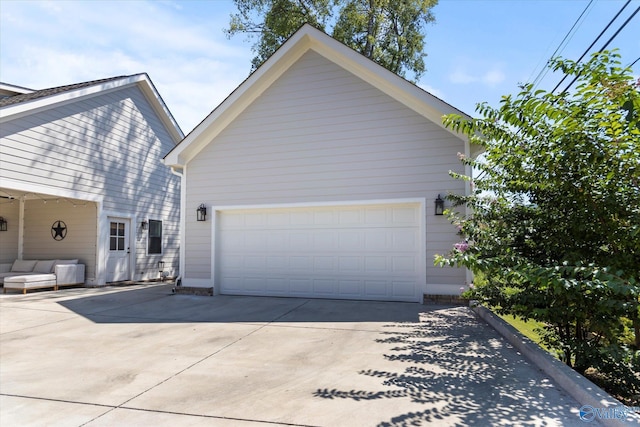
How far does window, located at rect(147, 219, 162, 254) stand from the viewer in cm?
1341

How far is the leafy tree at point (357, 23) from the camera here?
1588cm

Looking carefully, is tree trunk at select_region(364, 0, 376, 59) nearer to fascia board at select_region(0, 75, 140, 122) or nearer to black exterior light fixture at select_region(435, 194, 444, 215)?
fascia board at select_region(0, 75, 140, 122)

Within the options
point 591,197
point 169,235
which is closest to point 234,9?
point 169,235

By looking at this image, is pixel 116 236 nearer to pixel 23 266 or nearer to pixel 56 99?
pixel 23 266

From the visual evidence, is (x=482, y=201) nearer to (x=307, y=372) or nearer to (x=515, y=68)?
(x=307, y=372)

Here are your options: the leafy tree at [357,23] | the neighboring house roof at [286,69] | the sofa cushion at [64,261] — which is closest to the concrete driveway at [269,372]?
the neighboring house roof at [286,69]

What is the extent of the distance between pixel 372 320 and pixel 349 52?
5.73 meters

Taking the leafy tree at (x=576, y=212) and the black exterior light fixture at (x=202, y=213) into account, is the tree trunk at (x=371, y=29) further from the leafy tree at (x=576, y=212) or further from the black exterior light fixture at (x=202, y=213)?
the leafy tree at (x=576, y=212)

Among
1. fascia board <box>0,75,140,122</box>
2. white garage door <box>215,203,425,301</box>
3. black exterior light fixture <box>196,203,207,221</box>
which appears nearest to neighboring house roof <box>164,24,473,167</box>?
black exterior light fixture <box>196,203,207,221</box>

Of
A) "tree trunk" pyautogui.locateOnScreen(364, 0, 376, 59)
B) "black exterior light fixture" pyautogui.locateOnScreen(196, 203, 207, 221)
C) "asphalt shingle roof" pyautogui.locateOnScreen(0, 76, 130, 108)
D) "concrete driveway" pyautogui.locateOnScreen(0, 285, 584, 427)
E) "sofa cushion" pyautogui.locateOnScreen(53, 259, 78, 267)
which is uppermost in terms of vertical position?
"tree trunk" pyautogui.locateOnScreen(364, 0, 376, 59)

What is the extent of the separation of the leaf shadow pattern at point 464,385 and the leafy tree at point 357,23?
1442 centimetres

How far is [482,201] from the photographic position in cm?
523

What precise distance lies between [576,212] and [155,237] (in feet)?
43.2

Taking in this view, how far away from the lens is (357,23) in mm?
15648
